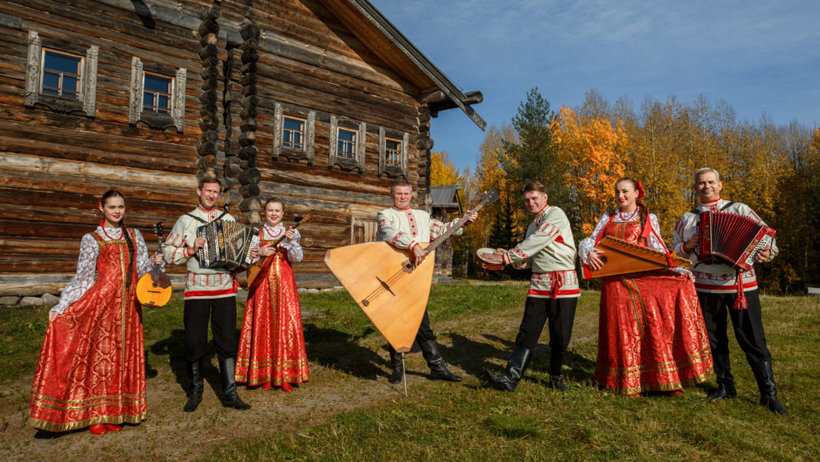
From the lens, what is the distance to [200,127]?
1041cm

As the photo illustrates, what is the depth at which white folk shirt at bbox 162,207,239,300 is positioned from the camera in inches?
167

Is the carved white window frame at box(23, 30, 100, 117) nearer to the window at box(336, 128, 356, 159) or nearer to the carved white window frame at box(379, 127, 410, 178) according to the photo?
the window at box(336, 128, 356, 159)

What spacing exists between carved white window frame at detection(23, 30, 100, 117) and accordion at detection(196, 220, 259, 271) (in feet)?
22.4

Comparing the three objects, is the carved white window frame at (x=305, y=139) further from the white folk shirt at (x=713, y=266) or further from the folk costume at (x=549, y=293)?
the white folk shirt at (x=713, y=266)

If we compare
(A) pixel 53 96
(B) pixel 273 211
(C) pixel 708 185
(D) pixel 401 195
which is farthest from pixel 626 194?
(A) pixel 53 96

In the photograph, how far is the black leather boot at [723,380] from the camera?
14.3 ft

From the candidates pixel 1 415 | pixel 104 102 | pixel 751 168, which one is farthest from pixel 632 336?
pixel 751 168

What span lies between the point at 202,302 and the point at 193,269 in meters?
0.32

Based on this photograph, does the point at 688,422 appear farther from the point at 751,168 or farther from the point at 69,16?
the point at 751,168

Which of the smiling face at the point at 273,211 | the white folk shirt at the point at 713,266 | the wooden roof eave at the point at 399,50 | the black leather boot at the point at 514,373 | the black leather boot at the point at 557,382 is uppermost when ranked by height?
the wooden roof eave at the point at 399,50

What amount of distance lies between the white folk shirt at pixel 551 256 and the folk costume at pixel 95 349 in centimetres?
336

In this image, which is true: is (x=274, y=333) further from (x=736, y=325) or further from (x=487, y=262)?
(x=736, y=325)

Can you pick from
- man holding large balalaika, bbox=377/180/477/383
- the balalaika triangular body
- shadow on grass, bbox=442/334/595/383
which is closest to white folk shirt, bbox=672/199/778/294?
shadow on grass, bbox=442/334/595/383

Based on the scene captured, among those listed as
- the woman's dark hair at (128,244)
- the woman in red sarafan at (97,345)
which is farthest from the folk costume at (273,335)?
the woman's dark hair at (128,244)
